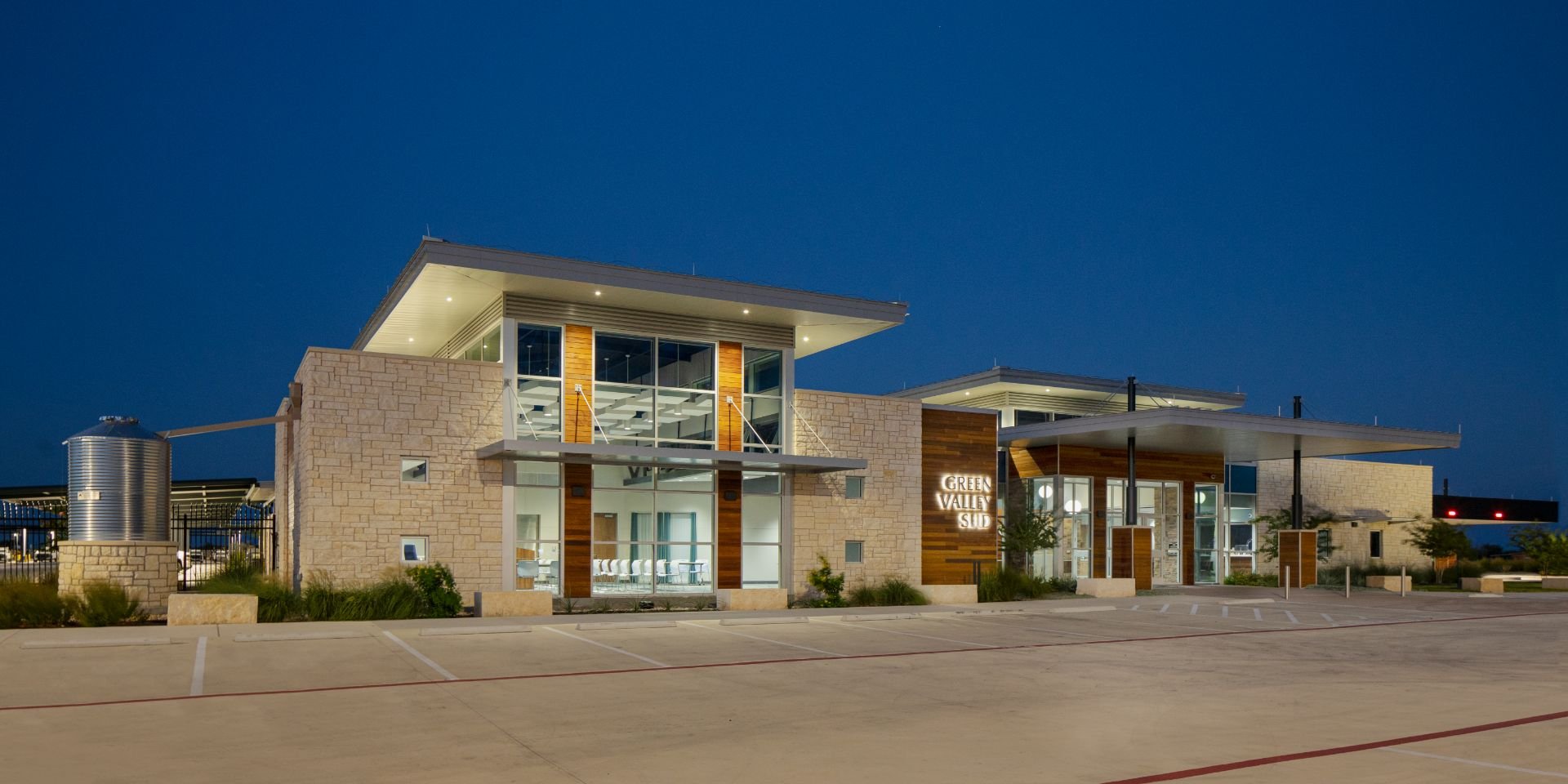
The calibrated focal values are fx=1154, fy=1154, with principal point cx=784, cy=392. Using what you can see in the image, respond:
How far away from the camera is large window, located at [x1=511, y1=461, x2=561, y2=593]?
77.7 ft

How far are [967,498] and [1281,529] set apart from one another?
15.2 meters

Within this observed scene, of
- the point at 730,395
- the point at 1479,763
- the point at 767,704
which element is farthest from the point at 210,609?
the point at 1479,763

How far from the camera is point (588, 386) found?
968 inches

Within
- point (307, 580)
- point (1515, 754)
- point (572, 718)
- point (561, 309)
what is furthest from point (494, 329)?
point (1515, 754)

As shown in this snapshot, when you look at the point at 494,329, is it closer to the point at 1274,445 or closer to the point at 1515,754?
the point at 1515,754

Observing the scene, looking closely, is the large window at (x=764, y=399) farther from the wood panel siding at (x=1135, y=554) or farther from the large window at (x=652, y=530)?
the wood panel siding at (x=1135, y=554)

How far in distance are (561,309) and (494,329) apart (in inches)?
59.4

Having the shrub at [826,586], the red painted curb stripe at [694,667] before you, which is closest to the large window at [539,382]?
the shrub at [826,586]

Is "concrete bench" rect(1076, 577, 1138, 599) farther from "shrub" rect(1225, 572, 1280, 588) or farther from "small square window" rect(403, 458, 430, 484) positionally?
"small square window" rect(403, 458, 430, 484)

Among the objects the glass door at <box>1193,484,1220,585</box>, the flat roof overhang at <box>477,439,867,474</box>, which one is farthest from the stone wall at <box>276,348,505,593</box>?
the glass door at <box>1193,484,1220,585</box>

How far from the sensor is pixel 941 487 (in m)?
29.2

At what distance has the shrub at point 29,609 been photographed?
735 inches

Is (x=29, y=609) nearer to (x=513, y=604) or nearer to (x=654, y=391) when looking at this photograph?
(x=513, y=604)

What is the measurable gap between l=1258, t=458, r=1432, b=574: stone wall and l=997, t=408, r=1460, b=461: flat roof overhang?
12.9ft
